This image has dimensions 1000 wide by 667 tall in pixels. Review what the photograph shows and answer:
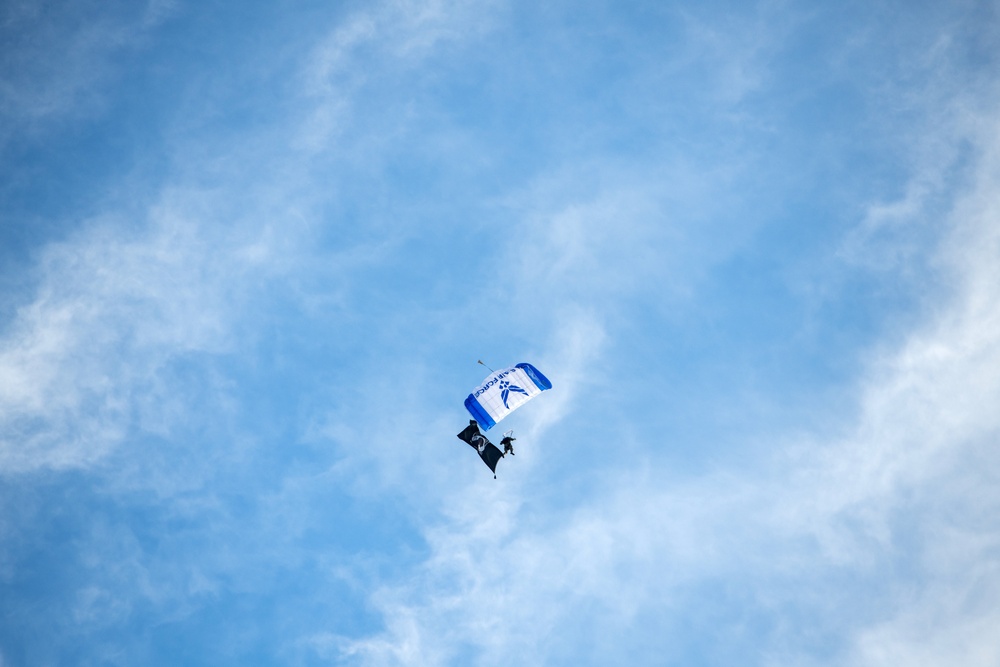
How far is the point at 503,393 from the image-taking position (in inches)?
2073

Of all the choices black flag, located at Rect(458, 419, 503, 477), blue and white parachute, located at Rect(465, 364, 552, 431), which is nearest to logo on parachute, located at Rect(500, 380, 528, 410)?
blue and white parachute, located at Rect(465, 364, 552, 431)

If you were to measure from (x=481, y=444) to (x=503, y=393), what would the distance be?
11.6 ft

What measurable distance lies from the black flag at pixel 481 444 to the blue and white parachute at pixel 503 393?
1193 millimetres

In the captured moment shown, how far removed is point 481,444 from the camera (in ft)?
175

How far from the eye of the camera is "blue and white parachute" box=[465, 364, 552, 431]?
171ft

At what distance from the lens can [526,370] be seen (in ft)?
177

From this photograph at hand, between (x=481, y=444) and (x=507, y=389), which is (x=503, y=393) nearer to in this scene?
(x=507, y=389)

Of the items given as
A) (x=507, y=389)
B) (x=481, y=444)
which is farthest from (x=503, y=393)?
(x=481, y=444)

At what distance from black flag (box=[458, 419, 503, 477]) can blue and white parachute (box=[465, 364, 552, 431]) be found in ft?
3.91

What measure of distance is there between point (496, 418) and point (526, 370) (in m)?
3.93

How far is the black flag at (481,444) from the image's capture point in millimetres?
53156

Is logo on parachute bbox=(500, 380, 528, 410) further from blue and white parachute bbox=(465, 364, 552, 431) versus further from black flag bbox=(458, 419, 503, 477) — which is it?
black flag bbox=(458, 419, 503, 477)

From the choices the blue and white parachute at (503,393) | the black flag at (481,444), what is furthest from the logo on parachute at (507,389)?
the black flag at (481,444)

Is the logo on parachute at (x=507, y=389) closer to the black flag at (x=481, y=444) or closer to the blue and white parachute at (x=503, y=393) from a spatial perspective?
the blue and white parachute at (x=503, y=393)
